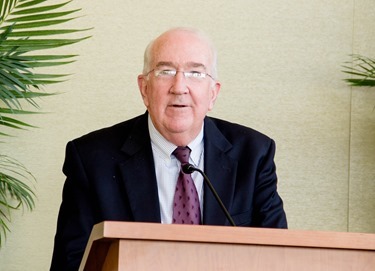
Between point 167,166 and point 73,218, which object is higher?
point 167,166

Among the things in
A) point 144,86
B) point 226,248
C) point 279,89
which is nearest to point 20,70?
point 144,86

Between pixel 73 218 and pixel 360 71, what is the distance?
211 centimetres

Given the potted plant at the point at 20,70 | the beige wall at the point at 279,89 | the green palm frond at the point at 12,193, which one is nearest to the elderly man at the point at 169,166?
the potted plant at the point at 20,70

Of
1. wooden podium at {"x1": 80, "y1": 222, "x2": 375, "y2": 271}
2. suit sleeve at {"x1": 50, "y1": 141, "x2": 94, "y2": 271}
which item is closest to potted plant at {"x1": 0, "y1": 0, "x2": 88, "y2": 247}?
suit sleeve at {"x1": 50, "y1": 141, "x2": 94, "y2": 271}

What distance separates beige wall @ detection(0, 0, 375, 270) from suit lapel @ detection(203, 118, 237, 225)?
123 cm

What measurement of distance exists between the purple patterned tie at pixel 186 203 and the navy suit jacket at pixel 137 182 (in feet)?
0.14

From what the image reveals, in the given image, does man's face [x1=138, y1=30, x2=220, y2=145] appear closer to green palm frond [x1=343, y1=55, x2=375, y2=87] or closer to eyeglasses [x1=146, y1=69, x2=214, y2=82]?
eyeglasses [x1=146, y1=69, x2=214, y2=82]

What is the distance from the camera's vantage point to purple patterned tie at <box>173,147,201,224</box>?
3070 millimetres

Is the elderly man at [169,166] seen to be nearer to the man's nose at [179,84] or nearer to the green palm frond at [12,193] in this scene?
the man's nose at [179,84]

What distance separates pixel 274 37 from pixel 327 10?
325 mm

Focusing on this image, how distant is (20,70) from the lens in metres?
3.97

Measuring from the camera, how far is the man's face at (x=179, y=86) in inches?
122

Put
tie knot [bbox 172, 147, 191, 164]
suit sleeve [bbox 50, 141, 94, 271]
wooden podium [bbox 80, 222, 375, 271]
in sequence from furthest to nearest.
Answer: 1. tie knot [bbox 172, 147, 191, 164]
2. suit sleeve [bbox 50, 141, 94, 271]
3. wooden podium [bbox 80, 222, 375, 271]

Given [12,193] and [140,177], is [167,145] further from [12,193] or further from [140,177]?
[12,193]
